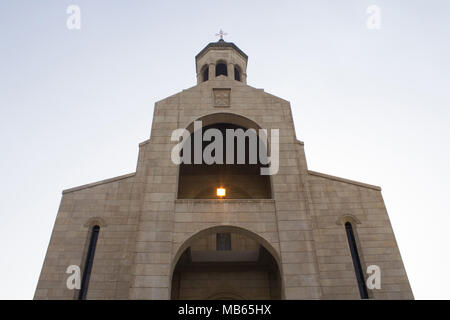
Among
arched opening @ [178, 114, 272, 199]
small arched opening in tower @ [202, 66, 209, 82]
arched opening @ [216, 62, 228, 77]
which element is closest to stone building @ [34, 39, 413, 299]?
arched opening @ [178, 114, 272, 199]

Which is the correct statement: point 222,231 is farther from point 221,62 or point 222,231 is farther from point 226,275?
point 221,62

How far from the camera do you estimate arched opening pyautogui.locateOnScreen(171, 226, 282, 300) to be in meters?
19.8

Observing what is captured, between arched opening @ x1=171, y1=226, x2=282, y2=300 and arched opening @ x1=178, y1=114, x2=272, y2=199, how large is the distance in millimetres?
3885

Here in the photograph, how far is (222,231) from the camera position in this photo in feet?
54.1

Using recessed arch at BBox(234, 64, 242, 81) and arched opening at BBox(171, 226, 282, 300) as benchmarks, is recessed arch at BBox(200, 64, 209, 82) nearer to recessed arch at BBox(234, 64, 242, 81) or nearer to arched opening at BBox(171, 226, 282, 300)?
recessed arch at BBox(234, 64, 242, 81)

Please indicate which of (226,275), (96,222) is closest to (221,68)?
(96,222)

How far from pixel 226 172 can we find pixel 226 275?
6949mm

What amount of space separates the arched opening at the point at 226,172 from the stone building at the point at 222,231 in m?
0.26

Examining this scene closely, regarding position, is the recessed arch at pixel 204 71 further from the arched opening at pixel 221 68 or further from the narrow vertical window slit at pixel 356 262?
the narrow vertical window slit at pixel 356 262

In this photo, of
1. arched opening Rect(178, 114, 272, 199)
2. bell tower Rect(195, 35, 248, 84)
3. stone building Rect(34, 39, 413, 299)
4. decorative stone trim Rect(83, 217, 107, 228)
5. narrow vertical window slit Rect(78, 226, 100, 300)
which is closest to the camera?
stone building Rect(34, 39, 413, 299)

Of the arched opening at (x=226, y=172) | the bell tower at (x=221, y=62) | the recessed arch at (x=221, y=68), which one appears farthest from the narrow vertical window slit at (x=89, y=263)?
the recessed arch at (x=221, y=68)

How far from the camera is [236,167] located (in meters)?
24.0

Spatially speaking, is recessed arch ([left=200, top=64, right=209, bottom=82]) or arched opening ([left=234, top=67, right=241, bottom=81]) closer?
recessed arch ([left=200, top=64, right=209, bottom=82])
